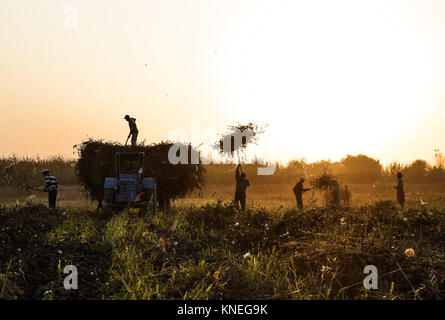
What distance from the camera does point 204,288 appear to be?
4254 mm

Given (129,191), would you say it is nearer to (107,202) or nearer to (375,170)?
(107,202)

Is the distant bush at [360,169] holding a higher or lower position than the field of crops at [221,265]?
higher

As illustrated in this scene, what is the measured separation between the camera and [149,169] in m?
13.9

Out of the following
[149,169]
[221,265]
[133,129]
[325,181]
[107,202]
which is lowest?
[221,265]

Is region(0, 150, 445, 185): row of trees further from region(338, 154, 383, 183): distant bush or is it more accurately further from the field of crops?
the field of crops

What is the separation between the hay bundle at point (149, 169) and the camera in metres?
14.1

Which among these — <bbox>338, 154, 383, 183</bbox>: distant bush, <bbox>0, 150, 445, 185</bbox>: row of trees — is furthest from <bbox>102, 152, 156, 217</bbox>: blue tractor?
<bbox>338, 154, 383, 183</bbox>: distant bush

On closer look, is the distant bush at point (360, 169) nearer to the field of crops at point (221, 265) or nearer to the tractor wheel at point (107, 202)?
the tractor wheel at point (107, 202)

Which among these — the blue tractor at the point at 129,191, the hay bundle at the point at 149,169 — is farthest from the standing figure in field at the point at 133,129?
the blue tractor at the point at 129,191

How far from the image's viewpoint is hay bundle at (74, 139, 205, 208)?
14.1 meters

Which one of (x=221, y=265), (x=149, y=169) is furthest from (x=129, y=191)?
(x=221, y=265)

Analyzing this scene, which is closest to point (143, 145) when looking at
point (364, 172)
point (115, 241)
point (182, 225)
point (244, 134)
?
point (182, 225)
